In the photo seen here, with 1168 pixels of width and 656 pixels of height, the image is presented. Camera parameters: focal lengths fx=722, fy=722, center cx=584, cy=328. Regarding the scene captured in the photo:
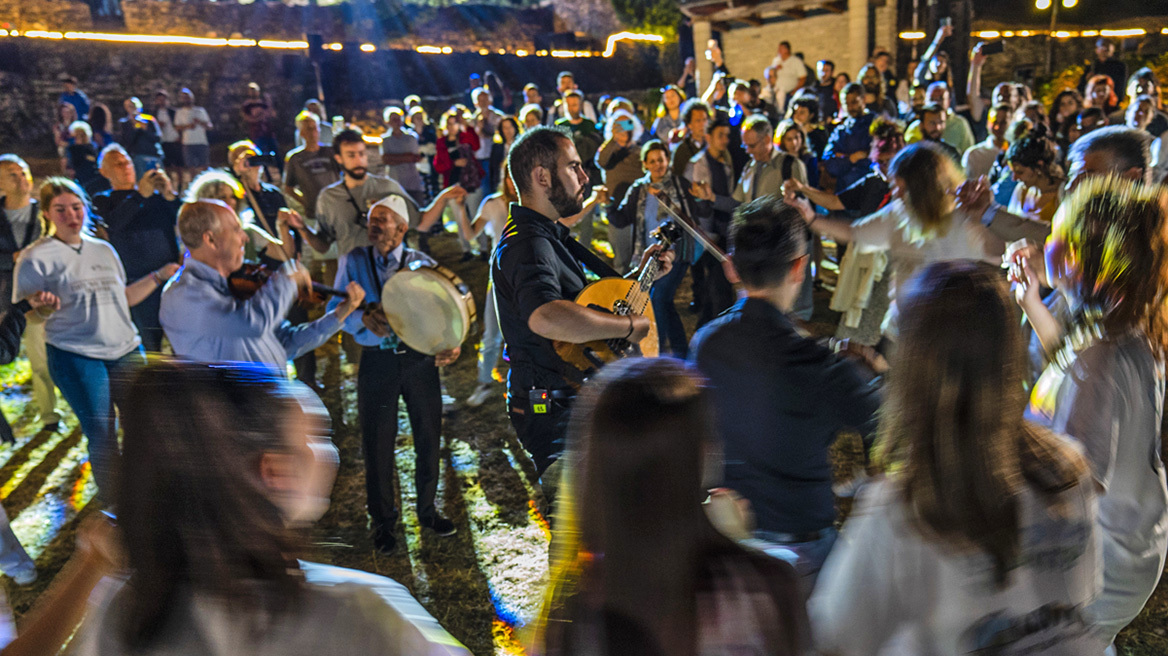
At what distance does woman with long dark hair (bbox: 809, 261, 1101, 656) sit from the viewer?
1331 mm

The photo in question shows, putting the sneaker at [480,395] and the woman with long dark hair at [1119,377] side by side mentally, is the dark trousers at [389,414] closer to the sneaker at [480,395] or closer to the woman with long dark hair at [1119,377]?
the sneaker at [480,395]

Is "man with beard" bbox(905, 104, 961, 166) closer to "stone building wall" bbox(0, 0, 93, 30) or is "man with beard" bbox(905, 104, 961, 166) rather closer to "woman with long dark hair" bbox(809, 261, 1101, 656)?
"woman with long dark hair" bbox(809, 261, 1101, 656)

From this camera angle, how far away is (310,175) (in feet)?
A: 23.6

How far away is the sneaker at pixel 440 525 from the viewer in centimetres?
419

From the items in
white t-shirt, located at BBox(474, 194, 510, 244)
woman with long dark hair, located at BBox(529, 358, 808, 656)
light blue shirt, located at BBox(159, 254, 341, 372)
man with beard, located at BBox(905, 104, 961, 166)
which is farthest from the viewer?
man with beard, located at BBox(905, 104, 961, 166)

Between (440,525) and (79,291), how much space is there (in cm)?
244

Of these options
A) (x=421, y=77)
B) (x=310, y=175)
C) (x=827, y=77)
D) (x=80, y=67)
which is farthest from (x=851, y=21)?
(x=80, y=67)

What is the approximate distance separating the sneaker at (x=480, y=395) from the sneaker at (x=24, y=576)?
3.01 meters

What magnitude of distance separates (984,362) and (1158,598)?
111 inches

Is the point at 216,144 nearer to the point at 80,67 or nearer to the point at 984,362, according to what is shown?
the point at 80,67

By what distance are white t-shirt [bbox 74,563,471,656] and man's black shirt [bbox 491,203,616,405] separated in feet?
4.76

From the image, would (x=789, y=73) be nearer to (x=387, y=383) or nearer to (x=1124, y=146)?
(x=1124, y=146)

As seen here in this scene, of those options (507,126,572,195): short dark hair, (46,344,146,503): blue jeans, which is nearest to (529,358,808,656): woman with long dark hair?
(507,126,572,195): short dark hair

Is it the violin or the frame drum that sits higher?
the violin
